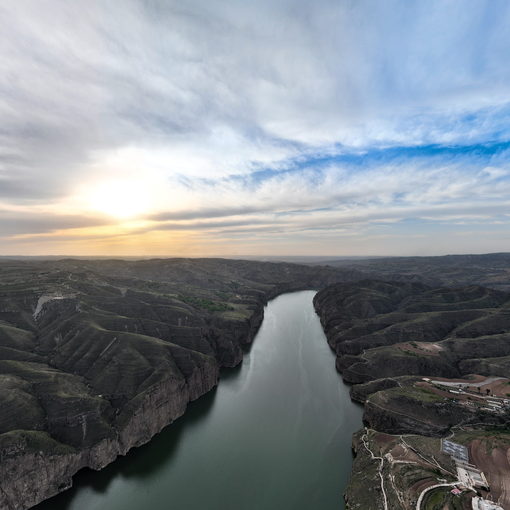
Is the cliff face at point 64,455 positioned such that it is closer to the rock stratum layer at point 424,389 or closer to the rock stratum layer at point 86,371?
the rock stratum layer at point 86,371

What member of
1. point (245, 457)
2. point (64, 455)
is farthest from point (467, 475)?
point (64, 455)

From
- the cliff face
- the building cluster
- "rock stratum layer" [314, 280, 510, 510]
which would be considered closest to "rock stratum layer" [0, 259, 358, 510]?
the cliff face

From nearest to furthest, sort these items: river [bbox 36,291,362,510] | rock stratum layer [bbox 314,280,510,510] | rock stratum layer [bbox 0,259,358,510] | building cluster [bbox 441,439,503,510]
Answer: building cluster [bbox 441,439,503,510]
rock stratum layer [bbox 314,280,510,510]
river [bbox 36,291,362,510]
rock stratum layer [bbox 0,259,358,510]

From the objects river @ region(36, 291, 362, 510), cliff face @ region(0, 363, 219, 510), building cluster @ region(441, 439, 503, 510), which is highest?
building cluster @ region(441, 439, 503, 510)

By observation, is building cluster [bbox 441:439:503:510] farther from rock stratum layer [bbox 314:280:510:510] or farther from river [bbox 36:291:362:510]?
river [bbox 36:291:362:510]

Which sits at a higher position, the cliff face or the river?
the cliff face

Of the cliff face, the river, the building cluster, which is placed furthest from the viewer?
the river

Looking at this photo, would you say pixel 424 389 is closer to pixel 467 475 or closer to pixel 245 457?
pixel 467 475
